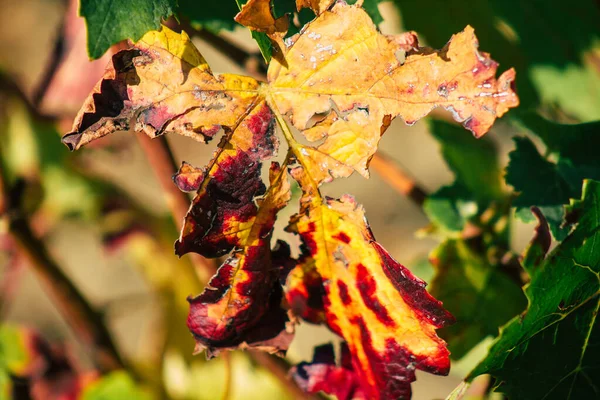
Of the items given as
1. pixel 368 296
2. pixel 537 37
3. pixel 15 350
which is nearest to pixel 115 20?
pixel 368 296

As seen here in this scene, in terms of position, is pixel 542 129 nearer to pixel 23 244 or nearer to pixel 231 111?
pixel 231 111

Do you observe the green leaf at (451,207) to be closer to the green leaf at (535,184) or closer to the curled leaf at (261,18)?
the green leaf at (535,184)

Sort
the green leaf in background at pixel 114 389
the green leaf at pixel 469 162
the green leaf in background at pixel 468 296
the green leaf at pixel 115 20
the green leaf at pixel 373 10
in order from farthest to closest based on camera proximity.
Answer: the green leaf in background at pixel 114 389
the green leaf at pixel 469 162
the green leaf in background at pixel 468 296
the green leaf at pixel 373 10
the green leaf at pixel 115 20

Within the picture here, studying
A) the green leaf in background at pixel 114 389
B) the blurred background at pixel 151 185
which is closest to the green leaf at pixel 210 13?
the blurred background at pixel 151 185

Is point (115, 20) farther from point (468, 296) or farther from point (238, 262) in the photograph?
point (468, 296)

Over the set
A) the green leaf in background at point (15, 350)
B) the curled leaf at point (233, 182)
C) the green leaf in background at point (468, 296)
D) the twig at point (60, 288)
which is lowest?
the green leaf in background at point (15, 350)

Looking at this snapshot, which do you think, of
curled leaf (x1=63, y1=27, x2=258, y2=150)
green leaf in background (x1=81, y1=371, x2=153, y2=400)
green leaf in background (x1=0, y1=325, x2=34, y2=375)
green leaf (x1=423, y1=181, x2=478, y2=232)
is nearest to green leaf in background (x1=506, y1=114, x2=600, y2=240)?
green leaf (x1=423, y1=181, x2=478, y2=232)

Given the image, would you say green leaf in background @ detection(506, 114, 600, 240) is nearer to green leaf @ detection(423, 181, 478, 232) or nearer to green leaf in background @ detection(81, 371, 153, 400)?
green leaf @ detection(423, 181, 478, 232)
